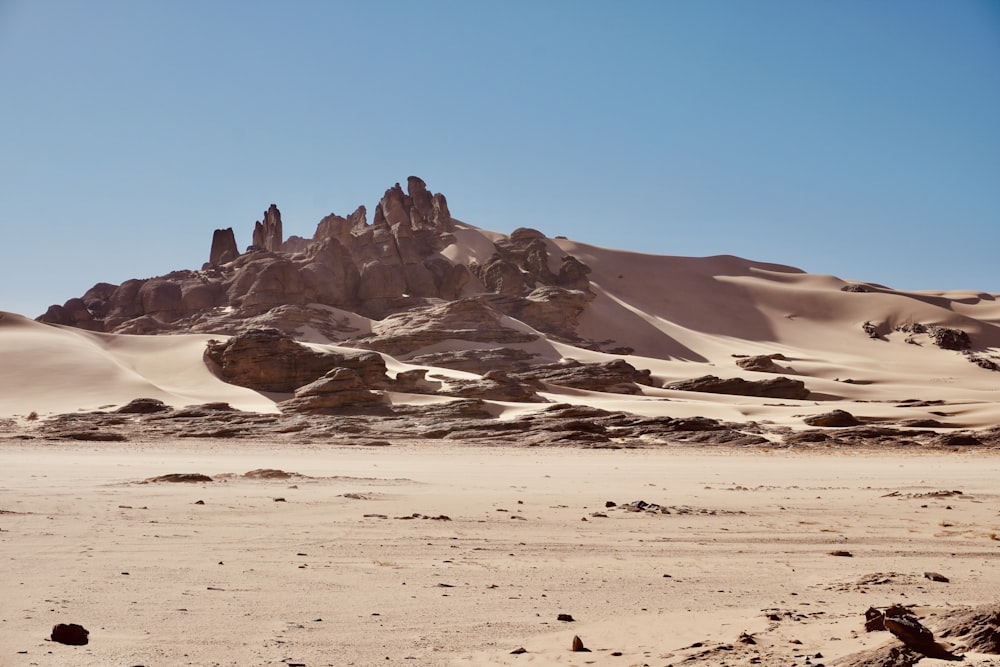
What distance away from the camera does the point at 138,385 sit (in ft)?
119

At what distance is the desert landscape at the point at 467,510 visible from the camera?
4691 mm

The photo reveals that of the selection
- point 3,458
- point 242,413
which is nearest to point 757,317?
point 242,413

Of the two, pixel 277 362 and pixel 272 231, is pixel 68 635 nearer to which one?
pixel 277 362

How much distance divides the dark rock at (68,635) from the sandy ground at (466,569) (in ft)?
0.16

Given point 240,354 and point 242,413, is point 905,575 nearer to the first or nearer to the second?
point 242,413

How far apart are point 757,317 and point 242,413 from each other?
3103 inches

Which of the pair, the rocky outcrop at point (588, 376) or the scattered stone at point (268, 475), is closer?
the scattered stone at point (268, 475)

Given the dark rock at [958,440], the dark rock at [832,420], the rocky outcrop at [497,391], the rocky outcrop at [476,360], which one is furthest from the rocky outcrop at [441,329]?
the dark rock at [958,440]

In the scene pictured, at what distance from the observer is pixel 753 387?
49.0 meters

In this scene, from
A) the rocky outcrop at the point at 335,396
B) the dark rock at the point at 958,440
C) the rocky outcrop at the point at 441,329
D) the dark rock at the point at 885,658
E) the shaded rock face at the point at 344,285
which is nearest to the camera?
the dark rock at the point at 885,658

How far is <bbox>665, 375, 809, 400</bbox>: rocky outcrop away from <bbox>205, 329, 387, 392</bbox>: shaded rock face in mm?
19837

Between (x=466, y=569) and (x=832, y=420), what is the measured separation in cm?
2616

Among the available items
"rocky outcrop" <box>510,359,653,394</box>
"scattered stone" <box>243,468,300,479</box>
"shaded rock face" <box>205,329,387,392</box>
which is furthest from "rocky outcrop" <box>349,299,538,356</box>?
"scattered stone" <box>243,468,300,479</box>

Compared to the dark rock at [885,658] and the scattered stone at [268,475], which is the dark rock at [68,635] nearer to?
the dark rock at [885,658]
